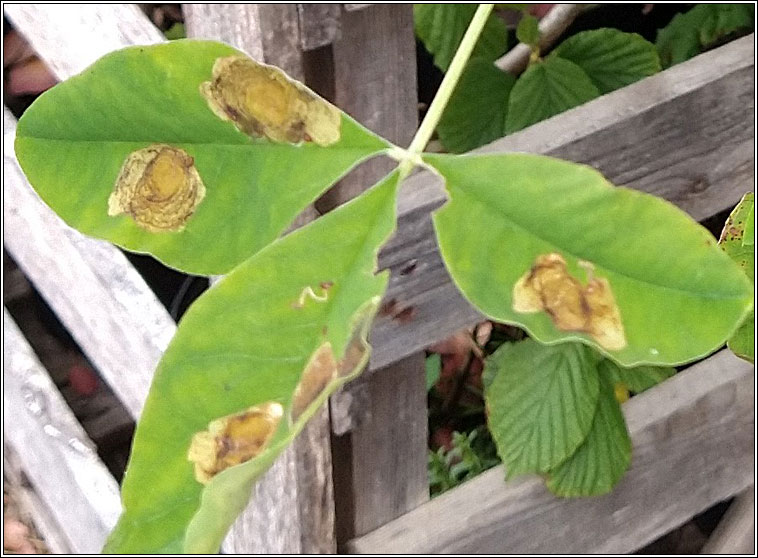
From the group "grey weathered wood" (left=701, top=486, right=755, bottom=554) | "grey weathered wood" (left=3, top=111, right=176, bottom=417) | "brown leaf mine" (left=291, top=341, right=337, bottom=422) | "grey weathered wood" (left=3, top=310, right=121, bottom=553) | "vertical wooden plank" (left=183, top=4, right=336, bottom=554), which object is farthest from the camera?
"grey weathered wood" (left=701, top=486, right=755, bottom=554)

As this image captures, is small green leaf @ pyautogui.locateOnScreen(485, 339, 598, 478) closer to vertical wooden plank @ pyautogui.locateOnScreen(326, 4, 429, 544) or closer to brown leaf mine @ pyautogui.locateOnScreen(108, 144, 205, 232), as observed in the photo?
vertical wooden plank @ pyautogui.locateOnScreen(326, 4, 429, 544)

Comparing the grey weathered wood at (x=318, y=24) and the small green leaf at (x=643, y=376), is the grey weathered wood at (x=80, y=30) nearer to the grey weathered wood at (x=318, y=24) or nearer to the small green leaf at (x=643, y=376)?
the grey weathered wood at (x=318, y=24)

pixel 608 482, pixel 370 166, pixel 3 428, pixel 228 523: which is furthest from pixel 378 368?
pixel 3 428

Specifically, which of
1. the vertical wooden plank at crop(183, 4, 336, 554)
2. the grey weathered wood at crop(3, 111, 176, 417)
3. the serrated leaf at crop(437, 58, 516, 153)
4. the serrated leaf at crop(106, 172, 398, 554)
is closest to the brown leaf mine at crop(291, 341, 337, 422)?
the serrated leaf at crop(106, 172, 398, 554)

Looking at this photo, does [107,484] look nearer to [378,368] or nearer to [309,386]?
[378,368]

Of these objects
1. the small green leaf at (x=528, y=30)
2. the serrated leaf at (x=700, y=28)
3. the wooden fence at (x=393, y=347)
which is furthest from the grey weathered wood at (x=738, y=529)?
the small green leaf at (x=528, y=30)

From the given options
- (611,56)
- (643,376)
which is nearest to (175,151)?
(611,56)
